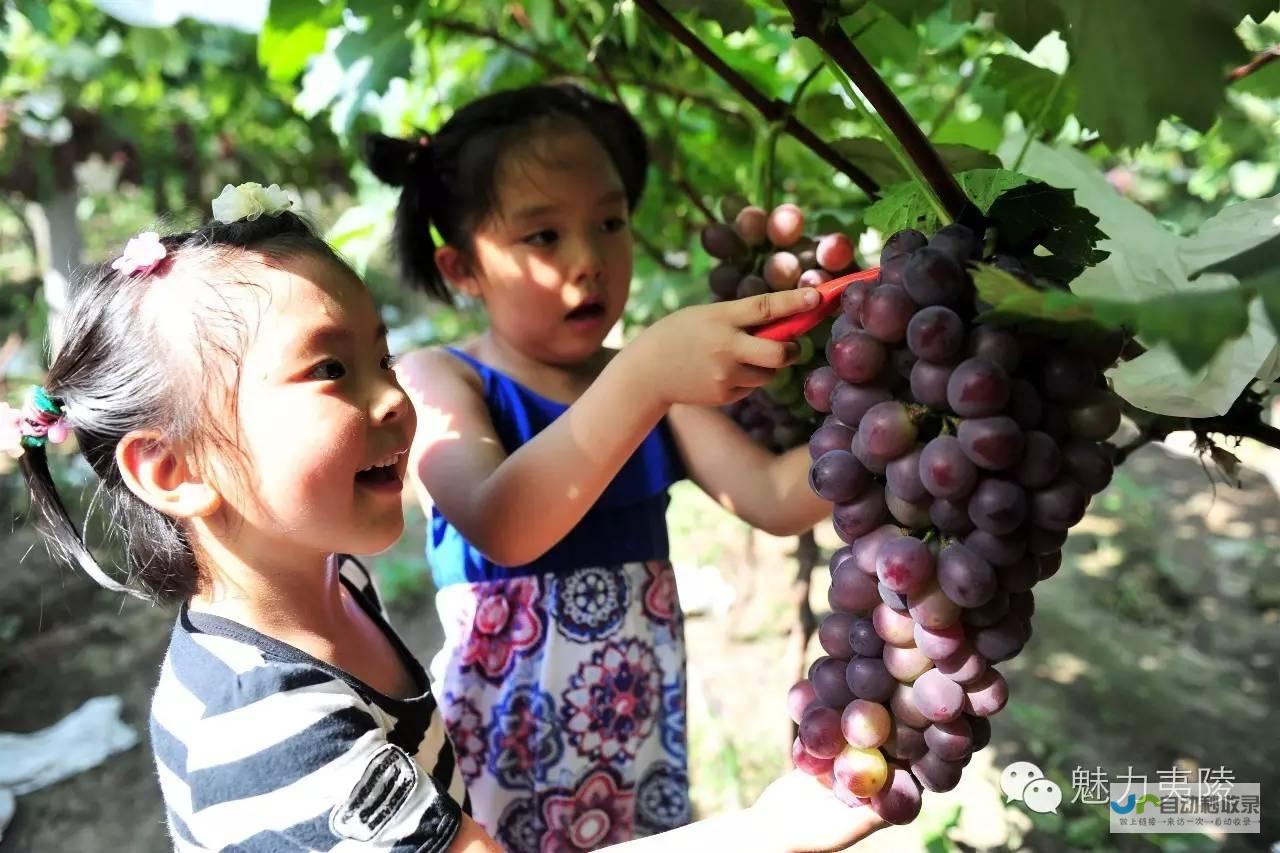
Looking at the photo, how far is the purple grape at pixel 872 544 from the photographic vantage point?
59 centimetres

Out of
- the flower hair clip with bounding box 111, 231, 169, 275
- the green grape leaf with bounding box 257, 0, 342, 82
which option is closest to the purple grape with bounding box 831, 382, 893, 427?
the flower hair clip with bounding box 111, 231, 169, 275

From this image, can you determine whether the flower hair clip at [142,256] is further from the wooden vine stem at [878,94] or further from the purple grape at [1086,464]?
the purple grape at [1086,464]

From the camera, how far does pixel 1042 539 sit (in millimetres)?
555

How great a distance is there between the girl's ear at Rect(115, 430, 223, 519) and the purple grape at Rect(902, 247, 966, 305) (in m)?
0.64

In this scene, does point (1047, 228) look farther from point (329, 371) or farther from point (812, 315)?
point (329, 371)

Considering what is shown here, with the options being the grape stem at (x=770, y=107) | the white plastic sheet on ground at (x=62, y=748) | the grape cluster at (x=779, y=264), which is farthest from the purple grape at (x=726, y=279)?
the white plastic sheet on ground at (x=62, y=748)

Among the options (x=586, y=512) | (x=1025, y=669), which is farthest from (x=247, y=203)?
(x=1025, y=669)

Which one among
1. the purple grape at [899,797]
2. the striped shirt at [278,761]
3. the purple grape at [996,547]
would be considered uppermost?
the purple grape at [996,547]

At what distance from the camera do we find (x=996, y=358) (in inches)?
20.8

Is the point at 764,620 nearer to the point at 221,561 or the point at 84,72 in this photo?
the point at 221,561

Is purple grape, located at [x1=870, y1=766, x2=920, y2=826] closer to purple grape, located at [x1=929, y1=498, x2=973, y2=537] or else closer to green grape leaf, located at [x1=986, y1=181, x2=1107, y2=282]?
purple grape, located at [x1=929, y1=498, x2=973, y2=537]

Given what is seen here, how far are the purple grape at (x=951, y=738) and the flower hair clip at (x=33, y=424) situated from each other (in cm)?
84

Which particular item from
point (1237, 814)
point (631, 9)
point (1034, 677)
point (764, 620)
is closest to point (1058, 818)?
point (1237, 814)

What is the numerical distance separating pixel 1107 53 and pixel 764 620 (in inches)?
111
